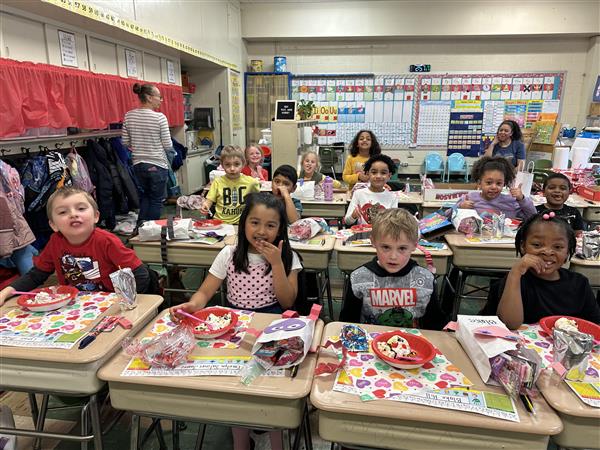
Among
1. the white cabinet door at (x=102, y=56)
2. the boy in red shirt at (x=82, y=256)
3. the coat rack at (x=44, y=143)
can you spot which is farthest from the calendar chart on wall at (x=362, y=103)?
the boy in red shirt at (x=82, y=256)

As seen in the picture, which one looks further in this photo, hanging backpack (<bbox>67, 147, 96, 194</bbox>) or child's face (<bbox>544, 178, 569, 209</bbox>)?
hanging backpack (<bbox>67, 147, 96, 194</bbox>)

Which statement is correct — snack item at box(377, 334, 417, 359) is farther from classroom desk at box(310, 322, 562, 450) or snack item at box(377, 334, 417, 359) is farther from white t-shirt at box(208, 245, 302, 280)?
white t-shirt at box(208, 245, 302, 280)

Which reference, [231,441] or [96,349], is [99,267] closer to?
[96,349]

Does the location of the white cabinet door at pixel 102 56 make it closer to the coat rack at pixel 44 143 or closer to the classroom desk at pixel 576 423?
the coat rack at pixel 44 143

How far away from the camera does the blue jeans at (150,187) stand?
14.8 ft

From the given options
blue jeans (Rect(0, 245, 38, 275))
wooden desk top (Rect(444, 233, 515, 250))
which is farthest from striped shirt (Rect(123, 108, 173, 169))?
wooden desk top (Rect(444, 233, 515, 250))

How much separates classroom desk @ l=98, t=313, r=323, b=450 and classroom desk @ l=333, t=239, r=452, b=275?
113 centimetres

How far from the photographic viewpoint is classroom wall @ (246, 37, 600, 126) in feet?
25.1

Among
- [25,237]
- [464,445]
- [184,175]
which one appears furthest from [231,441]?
[184,175]

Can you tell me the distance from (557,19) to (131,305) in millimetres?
8617

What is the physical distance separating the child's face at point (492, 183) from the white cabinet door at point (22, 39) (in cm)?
365

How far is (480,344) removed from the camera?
3.78 feet

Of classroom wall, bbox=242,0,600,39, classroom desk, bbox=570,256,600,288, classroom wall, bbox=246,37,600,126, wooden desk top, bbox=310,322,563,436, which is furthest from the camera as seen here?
classroom wall, bbox=246,37,600,126

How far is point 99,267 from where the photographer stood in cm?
179
